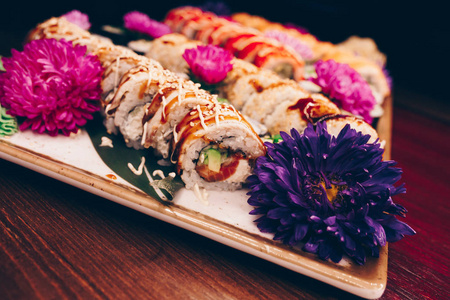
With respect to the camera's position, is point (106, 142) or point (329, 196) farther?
point (106, 142)

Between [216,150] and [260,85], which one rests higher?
[260,85]

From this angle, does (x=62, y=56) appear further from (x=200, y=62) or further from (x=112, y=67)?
(x=200, y=62)

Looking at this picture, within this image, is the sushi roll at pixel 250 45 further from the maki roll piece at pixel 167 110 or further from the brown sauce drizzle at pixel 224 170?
the brown sauce drizzle at pixel 224 170

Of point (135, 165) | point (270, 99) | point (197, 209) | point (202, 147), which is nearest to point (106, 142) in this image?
point (135, 165)

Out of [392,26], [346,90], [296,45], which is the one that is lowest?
[346,90]

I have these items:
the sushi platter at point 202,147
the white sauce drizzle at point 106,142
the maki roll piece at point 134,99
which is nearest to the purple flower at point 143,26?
the sushi platter at point 202,147

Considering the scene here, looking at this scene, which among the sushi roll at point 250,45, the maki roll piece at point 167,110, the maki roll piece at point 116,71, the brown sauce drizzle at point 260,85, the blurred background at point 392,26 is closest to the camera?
the maki roll piece at point 167,110

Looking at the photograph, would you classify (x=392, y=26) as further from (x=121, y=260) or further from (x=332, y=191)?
(x=121, y=260)

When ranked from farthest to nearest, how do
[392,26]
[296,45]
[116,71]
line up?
1. [392,26]
2. [296,45]
3. [116,71]
